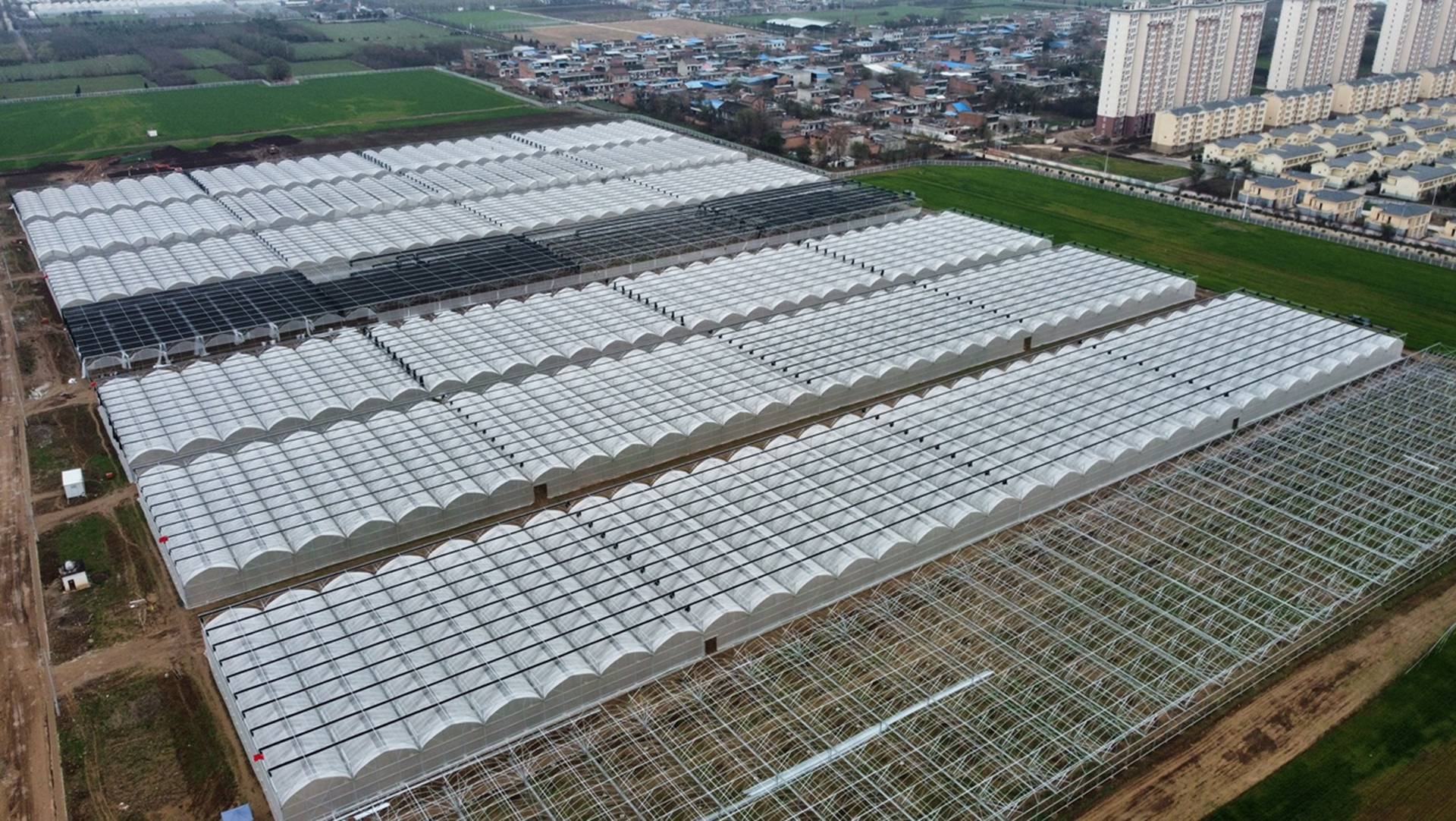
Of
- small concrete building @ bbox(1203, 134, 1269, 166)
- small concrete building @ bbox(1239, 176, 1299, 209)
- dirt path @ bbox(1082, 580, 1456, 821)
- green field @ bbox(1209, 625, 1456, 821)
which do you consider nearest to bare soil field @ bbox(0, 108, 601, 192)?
small concrete building @ bbox(1203, 134, 1269, 166)

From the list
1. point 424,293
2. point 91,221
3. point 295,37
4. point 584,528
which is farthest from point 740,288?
point 295,37

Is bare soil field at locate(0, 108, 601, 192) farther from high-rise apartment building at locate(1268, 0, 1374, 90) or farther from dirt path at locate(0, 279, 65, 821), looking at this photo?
high-rise apartment building at locate(1268, 0, 1374, 90)

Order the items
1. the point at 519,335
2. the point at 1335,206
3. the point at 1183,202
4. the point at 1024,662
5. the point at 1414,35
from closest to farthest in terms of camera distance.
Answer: the point at 1024,662 < the point at 519,335 < the point at 1335,206 < the point at 1183,202 < the point at 1414,35

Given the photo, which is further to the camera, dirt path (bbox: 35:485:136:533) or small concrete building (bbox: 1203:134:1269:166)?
small concrete building (bbox: 1203:134:1269:166)

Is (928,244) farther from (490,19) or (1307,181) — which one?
(490,19)

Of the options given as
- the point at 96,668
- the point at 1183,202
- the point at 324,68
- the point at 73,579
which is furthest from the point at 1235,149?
the point at 324,68

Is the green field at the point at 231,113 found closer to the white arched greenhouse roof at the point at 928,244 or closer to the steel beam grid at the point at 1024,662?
the white arched greenhouse roof at the point at 928,244

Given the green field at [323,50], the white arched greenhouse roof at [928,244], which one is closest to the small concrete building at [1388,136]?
the white arched greenhouse roof at [928,244]
